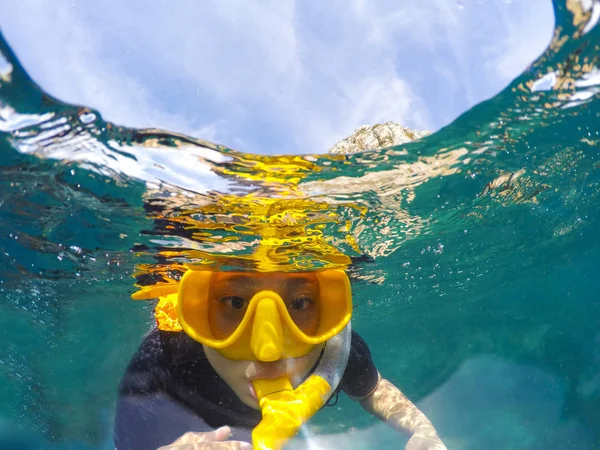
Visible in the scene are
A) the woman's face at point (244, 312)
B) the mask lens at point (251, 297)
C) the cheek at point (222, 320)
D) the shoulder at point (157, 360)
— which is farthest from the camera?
the mask lens at point (251, 297)

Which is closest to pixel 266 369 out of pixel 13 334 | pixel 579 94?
pixel 579 94

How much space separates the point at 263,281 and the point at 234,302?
56 centimetres

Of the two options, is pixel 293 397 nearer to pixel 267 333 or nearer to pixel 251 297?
pixel 267 333

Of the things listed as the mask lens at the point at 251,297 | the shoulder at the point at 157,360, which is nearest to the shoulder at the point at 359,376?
the mask lens at the point at 251,297

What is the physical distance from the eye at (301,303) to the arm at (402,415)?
1726 mm

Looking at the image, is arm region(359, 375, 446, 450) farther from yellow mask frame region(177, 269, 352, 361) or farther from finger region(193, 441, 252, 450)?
finger region(193, 441, 252, 450)

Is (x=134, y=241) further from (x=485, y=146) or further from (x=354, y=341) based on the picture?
(x=485, y=146)

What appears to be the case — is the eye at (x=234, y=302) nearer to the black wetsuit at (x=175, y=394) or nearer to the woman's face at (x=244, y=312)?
the woman's face at (x=244, y=312)

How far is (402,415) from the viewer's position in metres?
5.43

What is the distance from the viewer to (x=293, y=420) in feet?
12.7

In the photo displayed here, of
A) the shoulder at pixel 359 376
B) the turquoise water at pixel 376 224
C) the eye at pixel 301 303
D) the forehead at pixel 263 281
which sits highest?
the turquoise water at pixel 376 224

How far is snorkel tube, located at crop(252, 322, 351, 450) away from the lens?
145 inches

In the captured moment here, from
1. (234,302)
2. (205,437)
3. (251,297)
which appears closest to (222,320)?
(234,302)

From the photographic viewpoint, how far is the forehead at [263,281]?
18.6 ft
